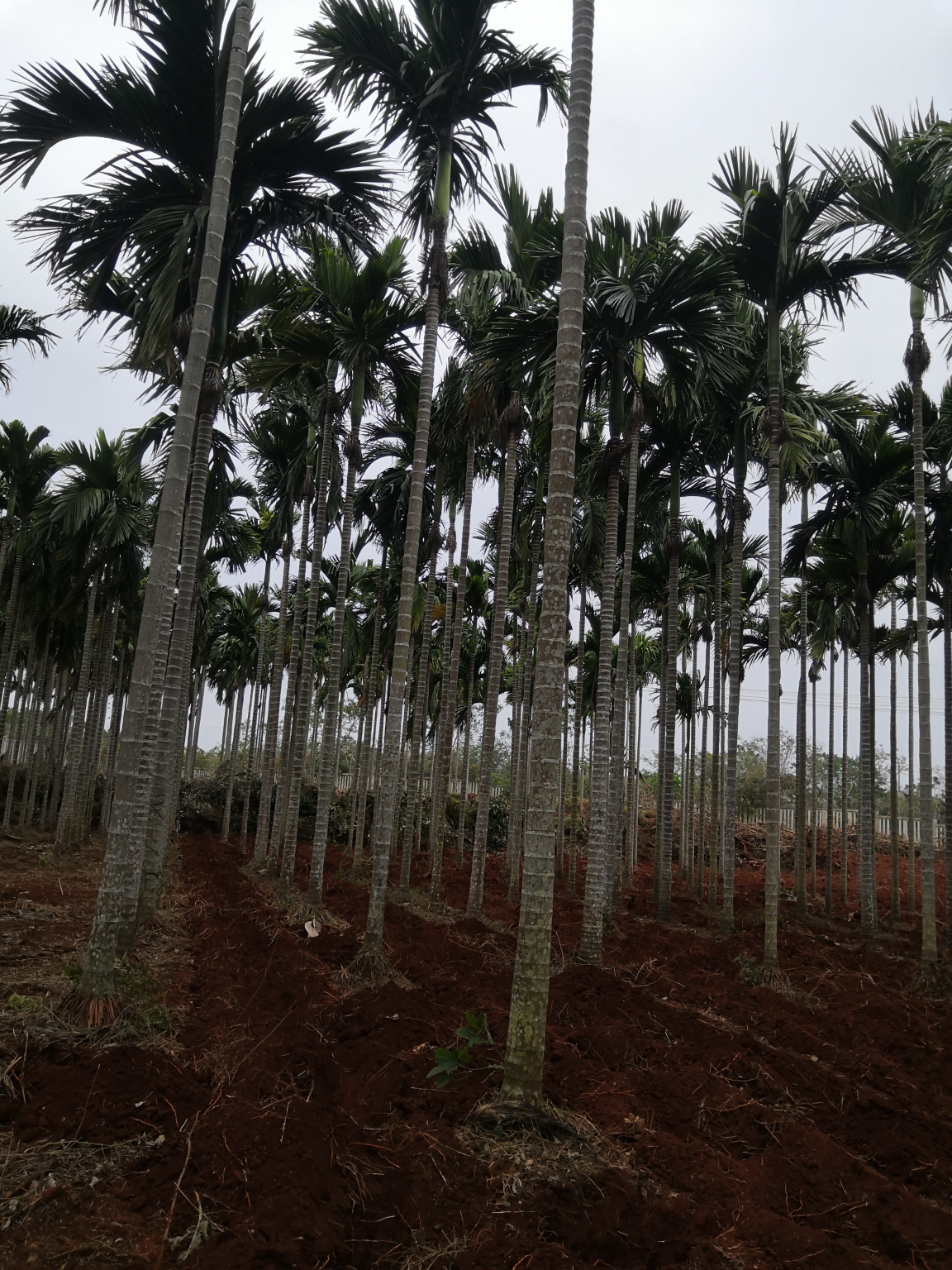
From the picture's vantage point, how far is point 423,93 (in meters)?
Answer: 9.91

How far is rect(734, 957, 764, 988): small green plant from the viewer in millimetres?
10570

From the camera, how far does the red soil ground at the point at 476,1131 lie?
12.9 feet

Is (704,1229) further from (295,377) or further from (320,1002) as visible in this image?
(295,377)

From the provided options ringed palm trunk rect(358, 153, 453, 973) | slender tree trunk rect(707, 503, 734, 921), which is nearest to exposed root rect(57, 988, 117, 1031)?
ringed palm trunk rect(358, 153, 453, 973)

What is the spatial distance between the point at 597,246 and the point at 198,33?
5.61 metres

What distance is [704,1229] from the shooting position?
13.9 feet

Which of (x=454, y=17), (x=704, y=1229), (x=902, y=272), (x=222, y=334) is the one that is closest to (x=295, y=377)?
(x=222, y=334)

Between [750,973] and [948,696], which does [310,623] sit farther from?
[948,696]

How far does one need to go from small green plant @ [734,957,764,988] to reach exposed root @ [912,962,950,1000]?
79.5 inches

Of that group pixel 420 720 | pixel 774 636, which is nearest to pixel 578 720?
pixel 420 720

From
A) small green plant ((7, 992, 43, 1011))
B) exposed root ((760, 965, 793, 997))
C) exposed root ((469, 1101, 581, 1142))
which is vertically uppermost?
small green plant ((7, 992, 43, 1011))

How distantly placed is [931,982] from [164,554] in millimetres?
10975

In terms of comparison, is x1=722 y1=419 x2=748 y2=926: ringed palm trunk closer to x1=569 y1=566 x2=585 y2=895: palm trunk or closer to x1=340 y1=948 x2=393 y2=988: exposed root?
x1=569 y1=566 x2=585 y2=895: palm trunk

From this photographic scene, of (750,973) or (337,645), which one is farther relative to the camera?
(337,645)
